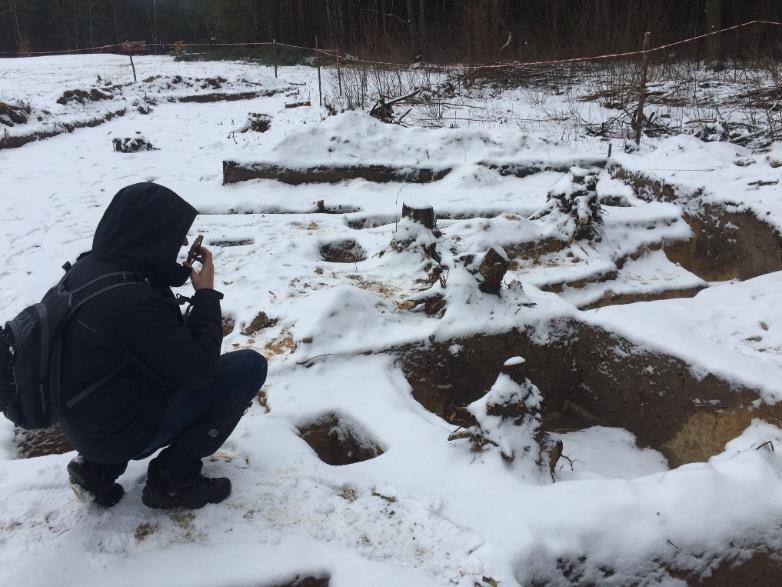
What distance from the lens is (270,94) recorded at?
667 inches

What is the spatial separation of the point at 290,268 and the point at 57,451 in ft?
Answer: 7.19

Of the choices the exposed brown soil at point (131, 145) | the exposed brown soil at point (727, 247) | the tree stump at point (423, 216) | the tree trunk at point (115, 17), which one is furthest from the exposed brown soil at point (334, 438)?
the tree trunk at point (115, 17)

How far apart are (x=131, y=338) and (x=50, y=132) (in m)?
11.1

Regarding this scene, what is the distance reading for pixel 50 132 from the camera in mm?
10562

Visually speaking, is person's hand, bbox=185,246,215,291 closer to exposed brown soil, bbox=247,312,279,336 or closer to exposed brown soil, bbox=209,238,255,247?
exposed brown soil, bbox=247,312,279,336

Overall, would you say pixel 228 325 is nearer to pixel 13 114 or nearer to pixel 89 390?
pixel 89 390

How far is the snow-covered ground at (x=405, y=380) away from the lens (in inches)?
76.4

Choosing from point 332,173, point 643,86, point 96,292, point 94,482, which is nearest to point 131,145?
point 332,173

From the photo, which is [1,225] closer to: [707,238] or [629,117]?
[707,238]

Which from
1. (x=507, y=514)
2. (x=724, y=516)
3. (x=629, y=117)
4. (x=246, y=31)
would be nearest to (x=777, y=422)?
(x=724, y=516)

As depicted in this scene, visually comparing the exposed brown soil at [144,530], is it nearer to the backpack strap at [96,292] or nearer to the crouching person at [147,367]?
the crouching person at [147,367]

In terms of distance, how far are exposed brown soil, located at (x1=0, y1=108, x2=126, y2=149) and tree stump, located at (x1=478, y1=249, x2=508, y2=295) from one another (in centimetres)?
968

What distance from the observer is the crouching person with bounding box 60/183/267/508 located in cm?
170

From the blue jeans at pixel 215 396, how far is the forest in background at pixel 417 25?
1118 cm
